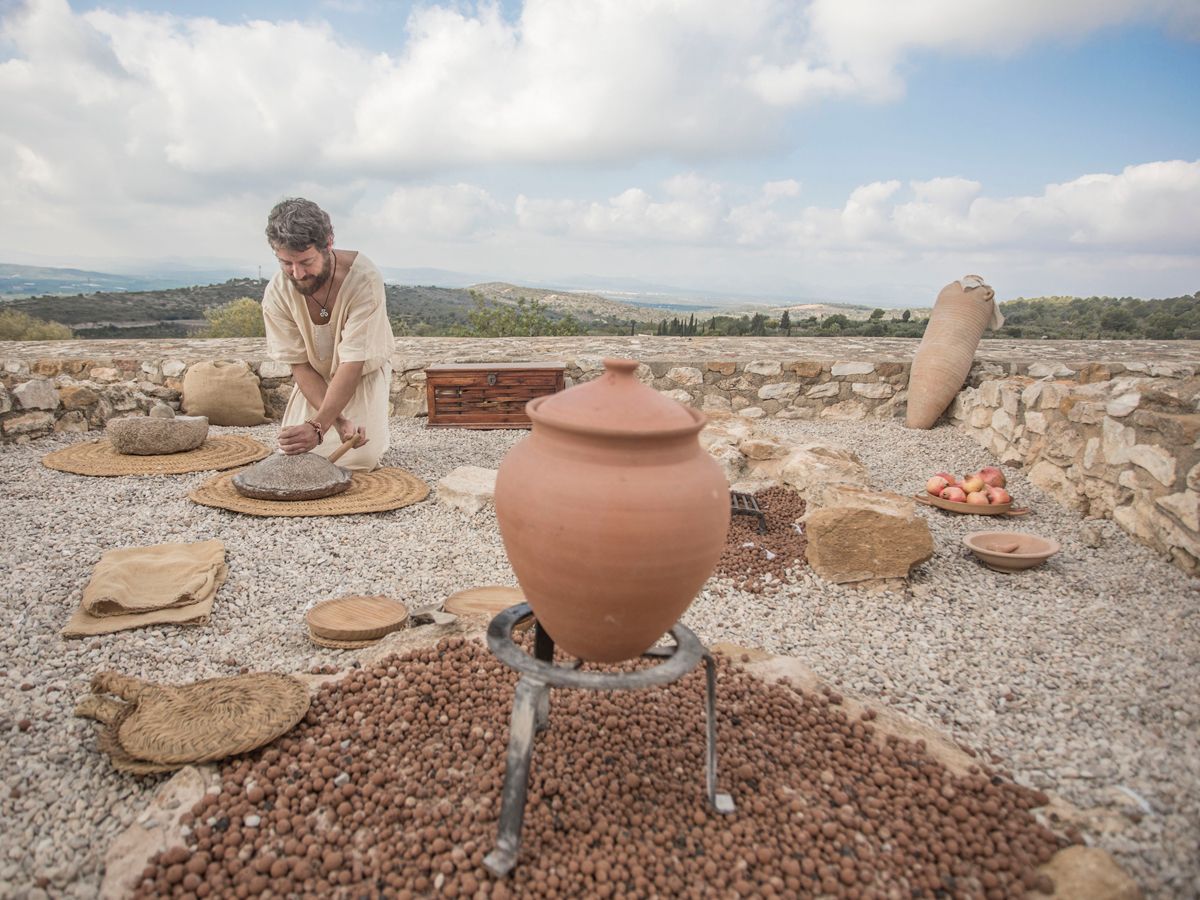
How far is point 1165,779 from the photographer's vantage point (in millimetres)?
1927

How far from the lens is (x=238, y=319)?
25734mm

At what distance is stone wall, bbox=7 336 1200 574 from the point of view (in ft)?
12.6

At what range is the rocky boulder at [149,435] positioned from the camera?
5.16 meters

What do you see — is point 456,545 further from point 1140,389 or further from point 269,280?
point 1140,389

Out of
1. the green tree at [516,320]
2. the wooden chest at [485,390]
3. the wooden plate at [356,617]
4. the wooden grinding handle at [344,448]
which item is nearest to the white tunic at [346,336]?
the wooden grinding handle at [344,448]

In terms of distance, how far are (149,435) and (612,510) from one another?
499 centimetres

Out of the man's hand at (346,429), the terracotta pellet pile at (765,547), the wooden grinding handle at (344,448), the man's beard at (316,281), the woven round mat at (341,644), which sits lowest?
the woven round mat at (341,644)

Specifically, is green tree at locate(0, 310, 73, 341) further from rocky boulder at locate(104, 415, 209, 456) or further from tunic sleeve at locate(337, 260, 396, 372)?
tunic sleeve at locate(337, 260, 396, 372)

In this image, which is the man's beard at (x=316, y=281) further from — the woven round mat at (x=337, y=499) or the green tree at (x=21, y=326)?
the green tree at (x=21, y=326)

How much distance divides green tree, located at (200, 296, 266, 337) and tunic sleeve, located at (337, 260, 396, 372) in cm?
2261

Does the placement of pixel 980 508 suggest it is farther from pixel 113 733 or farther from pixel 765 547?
pixel 113 733

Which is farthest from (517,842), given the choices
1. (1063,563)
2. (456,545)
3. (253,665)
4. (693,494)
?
(1063,563)

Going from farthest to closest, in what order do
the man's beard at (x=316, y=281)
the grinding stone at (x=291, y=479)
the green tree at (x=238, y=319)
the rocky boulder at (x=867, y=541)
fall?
the green tree at (x=238, y=319) → the grinding stone at (x=291, y=479) → the man's beard at (x=316, y=281) → the rocky boulder at (x=867, y=541)

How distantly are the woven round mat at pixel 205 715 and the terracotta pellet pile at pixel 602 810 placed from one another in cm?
6
